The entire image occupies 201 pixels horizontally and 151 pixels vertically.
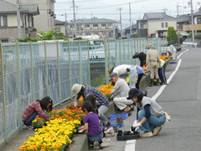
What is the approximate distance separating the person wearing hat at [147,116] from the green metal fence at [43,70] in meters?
2.40

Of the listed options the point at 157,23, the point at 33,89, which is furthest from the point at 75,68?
the point at 157,23

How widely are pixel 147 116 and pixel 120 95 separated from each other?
3.15 metres

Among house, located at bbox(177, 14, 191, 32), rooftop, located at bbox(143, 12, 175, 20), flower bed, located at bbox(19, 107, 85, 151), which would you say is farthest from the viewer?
house, located at bbox(177, 14, 191, 32)

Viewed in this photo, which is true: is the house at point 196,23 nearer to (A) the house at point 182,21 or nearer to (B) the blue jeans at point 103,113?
(A) the house at point 182,21

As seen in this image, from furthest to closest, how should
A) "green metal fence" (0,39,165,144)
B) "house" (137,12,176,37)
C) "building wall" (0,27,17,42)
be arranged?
"house" (137,12,176,37)
"building wall" (0,27,17,42)
"green metal fence" (0,39,165,144)

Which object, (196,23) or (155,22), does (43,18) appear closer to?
(155,22)

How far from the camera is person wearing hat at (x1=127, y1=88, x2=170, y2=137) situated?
11.7 m

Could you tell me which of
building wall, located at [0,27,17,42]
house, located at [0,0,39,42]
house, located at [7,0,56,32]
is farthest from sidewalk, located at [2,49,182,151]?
house, located at [7,0,56,32]

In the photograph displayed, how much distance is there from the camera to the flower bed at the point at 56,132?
870 cm

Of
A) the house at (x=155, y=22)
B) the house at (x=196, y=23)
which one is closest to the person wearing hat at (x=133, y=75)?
the house at (x=155, y=22)

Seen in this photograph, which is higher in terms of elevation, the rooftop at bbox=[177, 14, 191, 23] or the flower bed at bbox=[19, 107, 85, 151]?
the rooftop at bbox=[177, 14, 191, 23]

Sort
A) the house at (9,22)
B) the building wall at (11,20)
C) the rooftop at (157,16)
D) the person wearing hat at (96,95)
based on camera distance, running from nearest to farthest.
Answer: the person wearing hat at (96,95), the house at (9,22), the building wall at (11,20), the rooftop at (157,16)

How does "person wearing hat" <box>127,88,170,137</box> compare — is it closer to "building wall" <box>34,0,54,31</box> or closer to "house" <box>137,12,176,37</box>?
"building wall" <box>34,0,54,31</box>

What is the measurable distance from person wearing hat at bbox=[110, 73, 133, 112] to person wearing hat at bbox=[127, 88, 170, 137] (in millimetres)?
2032
